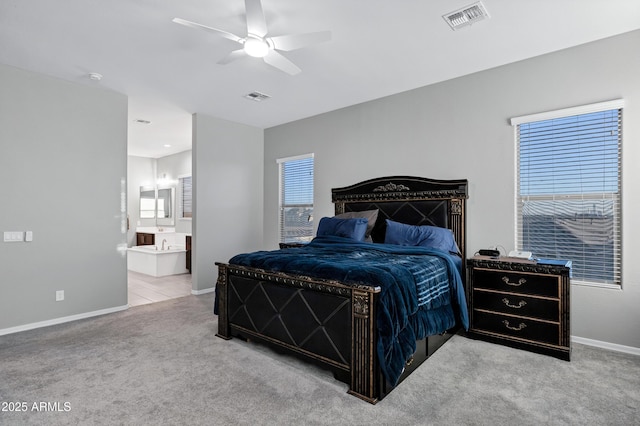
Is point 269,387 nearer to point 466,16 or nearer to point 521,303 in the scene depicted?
point 521,303

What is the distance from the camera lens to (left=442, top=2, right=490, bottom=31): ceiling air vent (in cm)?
267

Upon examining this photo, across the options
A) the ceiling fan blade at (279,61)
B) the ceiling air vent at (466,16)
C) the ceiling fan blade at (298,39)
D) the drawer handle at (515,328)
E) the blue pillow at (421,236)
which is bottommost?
the drawer handle at (515,328)

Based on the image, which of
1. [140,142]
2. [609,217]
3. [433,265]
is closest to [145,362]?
[433,265]

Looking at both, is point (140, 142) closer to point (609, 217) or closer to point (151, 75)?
point (151, 75)

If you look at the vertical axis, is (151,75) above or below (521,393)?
above

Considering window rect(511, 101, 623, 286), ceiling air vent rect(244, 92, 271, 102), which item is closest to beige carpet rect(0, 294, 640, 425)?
window rect(511, 101, 623, 286)

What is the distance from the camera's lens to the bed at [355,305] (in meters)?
2.26

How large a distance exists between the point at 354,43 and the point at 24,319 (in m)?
4.47

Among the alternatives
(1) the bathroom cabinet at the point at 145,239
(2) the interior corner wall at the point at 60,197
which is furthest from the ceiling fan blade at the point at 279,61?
(1) the bathroom cabinet at the point at 145,239

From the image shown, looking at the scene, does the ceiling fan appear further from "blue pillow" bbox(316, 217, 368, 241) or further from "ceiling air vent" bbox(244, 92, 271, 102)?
"blue pillow" bbox(316, 217, 368, 241)

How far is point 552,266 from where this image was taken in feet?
9.65

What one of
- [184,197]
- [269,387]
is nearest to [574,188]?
[269,387]

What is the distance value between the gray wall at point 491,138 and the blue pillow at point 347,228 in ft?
2.84

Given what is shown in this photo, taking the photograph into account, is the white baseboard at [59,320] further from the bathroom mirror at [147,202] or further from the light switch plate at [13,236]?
the bathroom mirror at [147,202]
